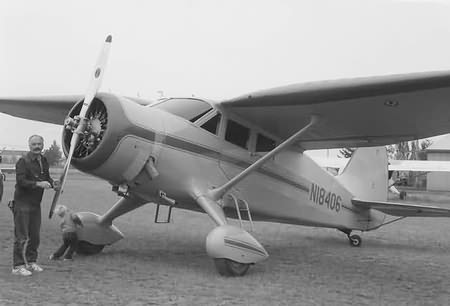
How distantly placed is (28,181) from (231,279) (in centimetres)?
268

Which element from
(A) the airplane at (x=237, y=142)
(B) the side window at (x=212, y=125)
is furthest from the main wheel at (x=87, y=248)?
(B) the side window at (x=212, y=125)

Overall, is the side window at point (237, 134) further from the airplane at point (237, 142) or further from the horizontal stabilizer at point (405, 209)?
the horizontal stabilizer at point (405, 209)

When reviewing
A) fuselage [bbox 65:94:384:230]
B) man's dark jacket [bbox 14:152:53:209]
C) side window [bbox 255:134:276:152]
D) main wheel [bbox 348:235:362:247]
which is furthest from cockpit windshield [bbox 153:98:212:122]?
main wheel [bbox 348:235:362:247]

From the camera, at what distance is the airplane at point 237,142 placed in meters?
6.32

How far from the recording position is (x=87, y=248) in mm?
7766

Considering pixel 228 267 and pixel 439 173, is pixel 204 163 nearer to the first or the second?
pixel 228 267

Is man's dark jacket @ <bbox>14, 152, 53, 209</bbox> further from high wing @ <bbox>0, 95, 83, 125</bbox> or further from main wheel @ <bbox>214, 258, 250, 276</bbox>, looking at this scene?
high wing @ <bbox>0, 95, 83, 125</bbox>

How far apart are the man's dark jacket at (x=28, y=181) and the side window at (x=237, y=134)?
2.84m

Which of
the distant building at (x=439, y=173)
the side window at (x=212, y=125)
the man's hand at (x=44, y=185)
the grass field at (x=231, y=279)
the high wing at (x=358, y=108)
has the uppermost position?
the distant building at (x=439, y=173)

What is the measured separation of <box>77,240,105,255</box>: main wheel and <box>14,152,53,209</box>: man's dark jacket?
1.77 meters

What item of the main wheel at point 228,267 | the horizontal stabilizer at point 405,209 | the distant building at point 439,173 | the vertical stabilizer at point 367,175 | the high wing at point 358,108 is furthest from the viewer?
the distant building at point 439,173

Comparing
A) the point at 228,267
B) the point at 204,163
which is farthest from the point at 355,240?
the point at 228,267

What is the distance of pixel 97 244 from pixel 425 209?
589cm

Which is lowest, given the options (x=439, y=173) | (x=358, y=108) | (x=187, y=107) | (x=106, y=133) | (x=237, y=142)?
(x=106, y=133)
